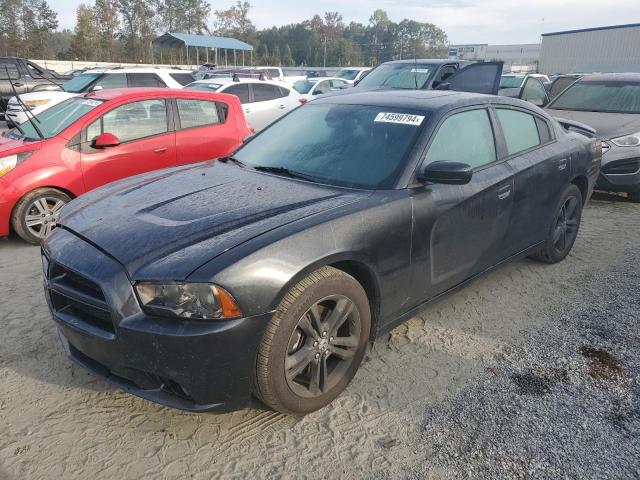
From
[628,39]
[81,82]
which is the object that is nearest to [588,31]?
[628,39]

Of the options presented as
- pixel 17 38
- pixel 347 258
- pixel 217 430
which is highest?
pixel 17 38

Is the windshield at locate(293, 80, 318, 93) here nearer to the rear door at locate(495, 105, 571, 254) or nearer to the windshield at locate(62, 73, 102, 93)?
the windshield at locate(62, 73, 102, 93)

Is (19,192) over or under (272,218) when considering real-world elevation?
under

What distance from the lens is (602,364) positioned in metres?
3.16

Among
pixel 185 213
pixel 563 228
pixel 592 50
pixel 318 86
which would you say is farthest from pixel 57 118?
pixel 592 50

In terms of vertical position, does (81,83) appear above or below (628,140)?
above

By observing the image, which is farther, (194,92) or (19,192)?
(194,92)

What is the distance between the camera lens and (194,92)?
256 inches

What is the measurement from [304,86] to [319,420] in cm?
1602

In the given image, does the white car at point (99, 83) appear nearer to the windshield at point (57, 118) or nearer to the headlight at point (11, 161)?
the windshield at point (57, 118)

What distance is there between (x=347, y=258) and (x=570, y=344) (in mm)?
1826

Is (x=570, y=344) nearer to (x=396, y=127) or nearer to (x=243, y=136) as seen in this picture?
(x=396, y=127)

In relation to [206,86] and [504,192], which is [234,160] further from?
[206,86]

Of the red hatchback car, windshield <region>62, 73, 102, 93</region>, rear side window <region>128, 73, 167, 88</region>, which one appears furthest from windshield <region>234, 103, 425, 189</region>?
windshield <region>62, 73, 102, 93</region>
